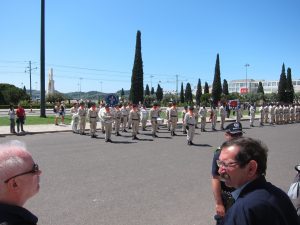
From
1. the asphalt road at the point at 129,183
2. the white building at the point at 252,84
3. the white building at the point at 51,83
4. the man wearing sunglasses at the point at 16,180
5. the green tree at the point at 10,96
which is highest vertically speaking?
the white building at the point at 252,84

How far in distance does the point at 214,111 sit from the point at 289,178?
1678 centimetres

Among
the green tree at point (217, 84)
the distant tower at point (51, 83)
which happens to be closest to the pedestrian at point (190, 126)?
the green tree at point (217, 84)

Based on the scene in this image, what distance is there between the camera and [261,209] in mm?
2201

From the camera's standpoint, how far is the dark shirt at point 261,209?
7.15ft

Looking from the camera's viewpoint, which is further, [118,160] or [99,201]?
[118,160]

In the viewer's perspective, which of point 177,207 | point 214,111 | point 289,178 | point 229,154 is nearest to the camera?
point 229,154

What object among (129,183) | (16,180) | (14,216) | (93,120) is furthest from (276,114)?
(14,216)

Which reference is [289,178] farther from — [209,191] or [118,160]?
[118,160]

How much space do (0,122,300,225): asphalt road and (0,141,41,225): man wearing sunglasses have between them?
3.99 m

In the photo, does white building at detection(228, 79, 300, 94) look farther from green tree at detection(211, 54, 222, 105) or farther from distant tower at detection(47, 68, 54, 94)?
green tree at detection(211, 54, 222, 105)

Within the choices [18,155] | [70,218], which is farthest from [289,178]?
[18,155]

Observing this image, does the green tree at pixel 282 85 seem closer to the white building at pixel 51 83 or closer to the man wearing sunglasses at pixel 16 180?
the white building at pixel 51 83

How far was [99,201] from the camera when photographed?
7.09 metres

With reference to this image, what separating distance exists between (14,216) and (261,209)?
4.49 feet
